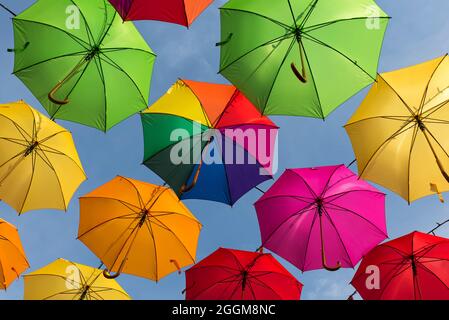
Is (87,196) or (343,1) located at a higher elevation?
(343,1)

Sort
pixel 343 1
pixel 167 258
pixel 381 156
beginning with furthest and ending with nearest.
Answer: pixel 167 258, pixel 381 156, pixel 343 1

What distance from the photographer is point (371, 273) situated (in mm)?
9812

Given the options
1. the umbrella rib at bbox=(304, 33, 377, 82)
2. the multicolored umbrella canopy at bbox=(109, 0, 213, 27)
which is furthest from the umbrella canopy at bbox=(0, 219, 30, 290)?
the umbrella rib at bbox=(304, 33, 377, 82)

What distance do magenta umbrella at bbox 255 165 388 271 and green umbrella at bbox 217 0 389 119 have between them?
1.99m

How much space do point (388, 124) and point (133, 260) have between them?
5928 millimetres

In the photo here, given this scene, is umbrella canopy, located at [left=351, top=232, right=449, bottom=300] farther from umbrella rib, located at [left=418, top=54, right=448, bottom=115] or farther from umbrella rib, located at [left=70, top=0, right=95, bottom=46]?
umbrella rib, located at [left=70, top=0, right=95, bottom=46]

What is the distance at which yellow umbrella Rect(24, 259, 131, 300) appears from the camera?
1091cm

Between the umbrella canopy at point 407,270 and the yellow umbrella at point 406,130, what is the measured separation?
3.97 ft

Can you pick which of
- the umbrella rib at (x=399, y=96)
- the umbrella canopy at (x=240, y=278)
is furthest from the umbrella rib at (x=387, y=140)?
the umbrella canopy at (x=240, y=278)

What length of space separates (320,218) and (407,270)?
2.10m

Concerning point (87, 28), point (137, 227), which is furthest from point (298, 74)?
point (137, 227)

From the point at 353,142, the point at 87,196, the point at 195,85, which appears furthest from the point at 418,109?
the point at 87,196

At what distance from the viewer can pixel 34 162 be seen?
1008 centimetres

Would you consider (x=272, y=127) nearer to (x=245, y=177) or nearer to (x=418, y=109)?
(x=245, y=177)
